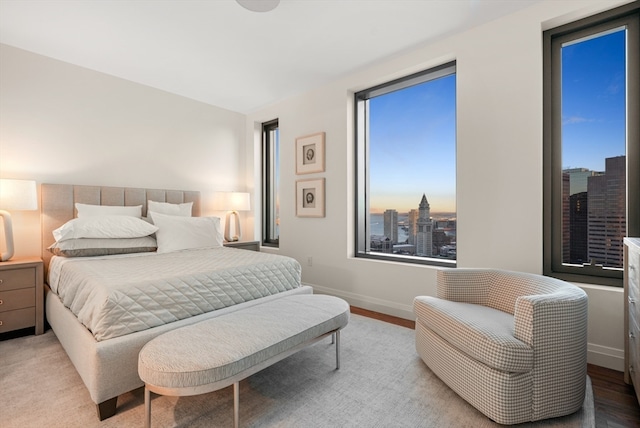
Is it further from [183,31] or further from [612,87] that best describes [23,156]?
[612,87]

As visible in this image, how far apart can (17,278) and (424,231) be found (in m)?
3.66

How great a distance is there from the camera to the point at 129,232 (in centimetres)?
287

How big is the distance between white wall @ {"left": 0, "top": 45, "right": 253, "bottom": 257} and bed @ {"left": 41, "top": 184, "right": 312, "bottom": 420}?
234 millimetres

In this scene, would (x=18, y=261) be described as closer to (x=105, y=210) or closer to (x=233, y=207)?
(x=105, y=210)

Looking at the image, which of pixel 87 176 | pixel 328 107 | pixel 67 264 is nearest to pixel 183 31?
pixel 328 107

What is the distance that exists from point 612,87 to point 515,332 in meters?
2.00

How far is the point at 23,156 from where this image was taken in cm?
286

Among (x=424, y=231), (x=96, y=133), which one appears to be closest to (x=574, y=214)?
(x=424, y=231)

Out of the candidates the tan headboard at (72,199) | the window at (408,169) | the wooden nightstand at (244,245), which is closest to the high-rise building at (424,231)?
the window at (408,169)

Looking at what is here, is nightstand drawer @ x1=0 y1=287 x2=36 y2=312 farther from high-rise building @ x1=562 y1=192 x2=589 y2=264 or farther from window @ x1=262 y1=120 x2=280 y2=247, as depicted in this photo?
high-rise building @ x1=562 y1=192 x2=589 y2=264

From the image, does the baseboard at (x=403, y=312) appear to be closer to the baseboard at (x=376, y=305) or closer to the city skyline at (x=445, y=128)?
the baseboard at (x=376, y=305)

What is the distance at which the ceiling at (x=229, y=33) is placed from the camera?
89.0 inches

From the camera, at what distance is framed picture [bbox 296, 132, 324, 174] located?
3652 mm

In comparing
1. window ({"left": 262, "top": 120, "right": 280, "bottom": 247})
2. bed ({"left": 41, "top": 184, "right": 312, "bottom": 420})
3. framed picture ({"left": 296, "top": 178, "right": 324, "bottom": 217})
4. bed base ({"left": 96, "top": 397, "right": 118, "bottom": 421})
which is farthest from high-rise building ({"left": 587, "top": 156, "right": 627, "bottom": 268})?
window ({"left": 262, "top": 120, "right": 280, "bottom": 247})
